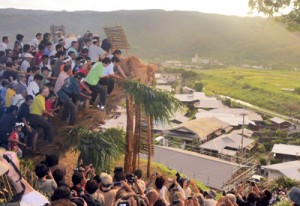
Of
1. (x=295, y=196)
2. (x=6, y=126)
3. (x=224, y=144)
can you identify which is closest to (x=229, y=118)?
(x=224, y=144)

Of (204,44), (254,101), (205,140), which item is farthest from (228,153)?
(204,44)

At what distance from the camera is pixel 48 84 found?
34.3 feet

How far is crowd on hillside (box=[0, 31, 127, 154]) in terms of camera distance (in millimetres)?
9508

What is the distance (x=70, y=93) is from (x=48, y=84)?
62 centimetres

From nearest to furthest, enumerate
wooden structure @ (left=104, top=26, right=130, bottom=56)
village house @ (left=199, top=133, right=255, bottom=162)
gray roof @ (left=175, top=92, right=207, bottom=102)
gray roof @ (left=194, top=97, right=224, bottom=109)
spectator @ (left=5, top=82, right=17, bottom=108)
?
spectator @ (left=5, top=82, right=17, bottom=108), wooden structure @ (left=104, top=26, right=130, bottom=56), village house @ (left=199, top=133, right=255, bottom=162), gray roof @ (left=194, top=97, right=224, bottom=109), gray roof @ (left=175, top=92, right=207, bottom=102)

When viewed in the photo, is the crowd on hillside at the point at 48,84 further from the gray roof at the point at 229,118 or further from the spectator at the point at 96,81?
the gray roof at the point at 229,118

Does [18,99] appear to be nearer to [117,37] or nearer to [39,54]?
[39,54]

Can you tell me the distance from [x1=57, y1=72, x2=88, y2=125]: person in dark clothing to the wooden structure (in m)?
2.59

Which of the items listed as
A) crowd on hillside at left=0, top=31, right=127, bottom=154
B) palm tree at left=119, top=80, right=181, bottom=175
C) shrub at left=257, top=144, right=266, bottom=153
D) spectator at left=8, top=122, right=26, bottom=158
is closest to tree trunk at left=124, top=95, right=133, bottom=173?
palm tree at left=119, top=80, right=181, bottom=175

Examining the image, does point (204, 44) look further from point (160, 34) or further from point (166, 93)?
point (166, 93)

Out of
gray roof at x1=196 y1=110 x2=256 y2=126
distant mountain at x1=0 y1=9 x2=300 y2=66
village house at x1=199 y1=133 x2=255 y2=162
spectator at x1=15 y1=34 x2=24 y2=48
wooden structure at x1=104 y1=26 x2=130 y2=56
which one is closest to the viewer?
wooden structure at x1=104 y1=26 x2=130 y2=56

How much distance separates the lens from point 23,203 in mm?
4051

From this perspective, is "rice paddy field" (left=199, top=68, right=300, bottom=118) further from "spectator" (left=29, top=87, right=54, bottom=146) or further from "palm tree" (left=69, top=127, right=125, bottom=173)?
"spectator" (left=29, top=87, right=54, bottom=146)

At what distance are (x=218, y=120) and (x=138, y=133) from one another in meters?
33.5
